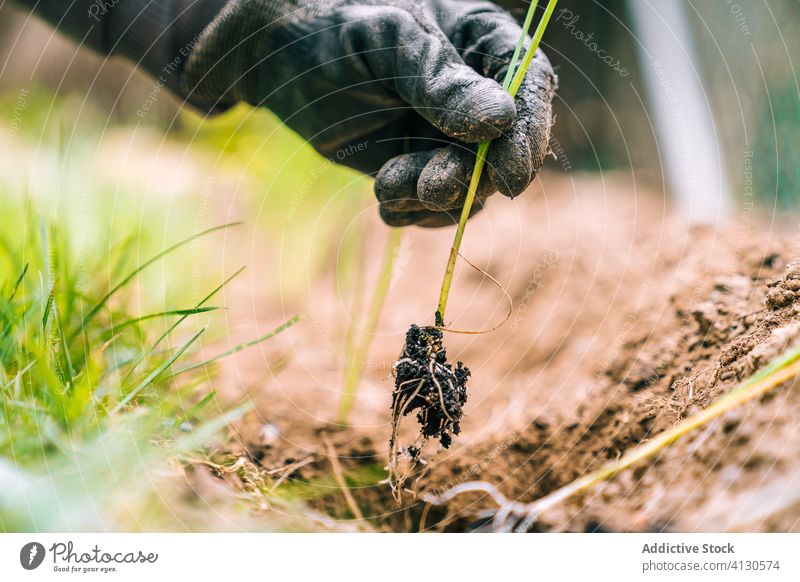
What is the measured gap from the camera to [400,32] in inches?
23.4

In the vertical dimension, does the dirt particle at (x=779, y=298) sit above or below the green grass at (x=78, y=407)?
above

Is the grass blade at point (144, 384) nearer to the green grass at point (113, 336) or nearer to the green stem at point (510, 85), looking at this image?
the green grass at point (113, 336)

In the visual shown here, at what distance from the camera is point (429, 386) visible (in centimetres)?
55

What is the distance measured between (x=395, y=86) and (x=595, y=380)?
45 cm

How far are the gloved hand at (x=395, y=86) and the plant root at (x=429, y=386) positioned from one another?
145mm

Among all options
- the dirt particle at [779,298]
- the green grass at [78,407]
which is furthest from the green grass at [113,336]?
the dirt particle at [779,298]

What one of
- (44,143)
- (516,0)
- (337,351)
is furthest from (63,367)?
(516,0)

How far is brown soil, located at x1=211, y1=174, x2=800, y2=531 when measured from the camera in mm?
477

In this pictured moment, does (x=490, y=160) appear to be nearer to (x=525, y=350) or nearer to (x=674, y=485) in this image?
(x=674, y=485)

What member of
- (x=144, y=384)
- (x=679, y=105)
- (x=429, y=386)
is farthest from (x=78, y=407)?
(x=679, y=105)

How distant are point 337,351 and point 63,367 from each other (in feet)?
1.56
